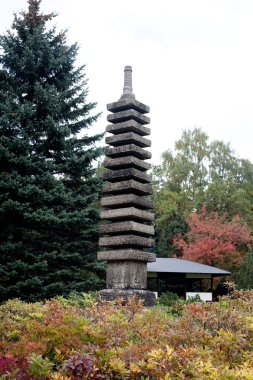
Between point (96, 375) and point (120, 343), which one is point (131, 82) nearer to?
point (120, 343)

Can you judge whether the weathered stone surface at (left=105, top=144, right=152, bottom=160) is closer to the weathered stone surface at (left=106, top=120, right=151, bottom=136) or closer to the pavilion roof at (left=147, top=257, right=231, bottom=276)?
the weathered stone surface at (left=106, top=120, right=151, bottom=136)

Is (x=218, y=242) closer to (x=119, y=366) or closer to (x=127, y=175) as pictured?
(x=127, y=175)

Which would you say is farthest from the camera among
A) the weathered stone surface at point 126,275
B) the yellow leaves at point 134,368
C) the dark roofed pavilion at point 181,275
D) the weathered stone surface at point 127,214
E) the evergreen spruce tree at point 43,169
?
the dark roofed pavilion at point 181,275

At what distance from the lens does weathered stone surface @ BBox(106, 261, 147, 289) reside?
39.1 feet

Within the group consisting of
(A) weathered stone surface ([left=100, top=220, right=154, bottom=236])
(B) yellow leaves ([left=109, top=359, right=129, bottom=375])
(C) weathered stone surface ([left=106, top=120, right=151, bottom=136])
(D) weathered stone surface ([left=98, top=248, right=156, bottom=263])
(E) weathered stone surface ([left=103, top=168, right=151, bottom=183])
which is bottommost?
(B) yellow leaves ([left=109, top=359, right=129, bottom=375])

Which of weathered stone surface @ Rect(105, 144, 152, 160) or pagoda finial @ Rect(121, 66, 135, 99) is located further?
pagoda finial @ Rect(121, 66, 135, 99)

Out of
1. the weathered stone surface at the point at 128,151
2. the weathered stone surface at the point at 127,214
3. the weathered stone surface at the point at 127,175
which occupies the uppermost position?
the weathered stone surface at the point at 128,151

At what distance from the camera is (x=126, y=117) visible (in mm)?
12883

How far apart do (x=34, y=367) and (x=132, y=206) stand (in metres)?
8.23

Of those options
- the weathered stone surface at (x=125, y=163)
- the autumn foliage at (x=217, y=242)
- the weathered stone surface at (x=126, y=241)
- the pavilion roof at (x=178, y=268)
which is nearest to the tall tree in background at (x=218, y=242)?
the autumn foliage at (x=217, y=242)

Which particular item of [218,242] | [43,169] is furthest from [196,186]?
[43,169]

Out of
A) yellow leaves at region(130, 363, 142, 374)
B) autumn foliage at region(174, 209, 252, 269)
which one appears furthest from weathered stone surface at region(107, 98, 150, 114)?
autumn foliage at region(174, 209, 252, 269)

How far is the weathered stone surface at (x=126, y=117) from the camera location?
12828 mm

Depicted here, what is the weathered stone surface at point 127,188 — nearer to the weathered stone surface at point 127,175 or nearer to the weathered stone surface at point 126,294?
the weathered stone surface at point 127,175
